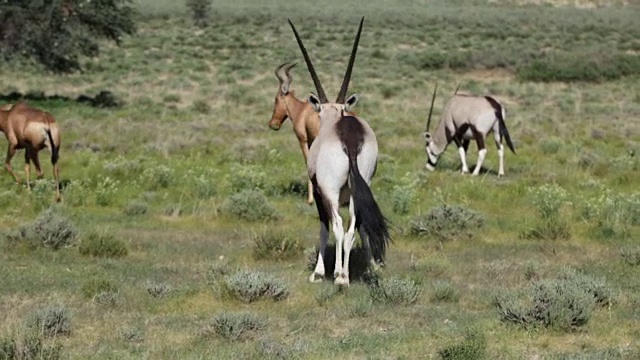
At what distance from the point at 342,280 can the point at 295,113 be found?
7066 mm

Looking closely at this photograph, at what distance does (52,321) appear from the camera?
7352mm

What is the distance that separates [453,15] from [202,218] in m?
74.4

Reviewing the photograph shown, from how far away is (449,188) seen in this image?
16516 millimetres

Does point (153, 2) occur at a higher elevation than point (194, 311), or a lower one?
lower

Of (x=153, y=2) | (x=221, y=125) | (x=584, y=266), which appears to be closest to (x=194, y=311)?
(x=584, y=266)

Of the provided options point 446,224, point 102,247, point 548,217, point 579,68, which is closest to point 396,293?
point 446,224

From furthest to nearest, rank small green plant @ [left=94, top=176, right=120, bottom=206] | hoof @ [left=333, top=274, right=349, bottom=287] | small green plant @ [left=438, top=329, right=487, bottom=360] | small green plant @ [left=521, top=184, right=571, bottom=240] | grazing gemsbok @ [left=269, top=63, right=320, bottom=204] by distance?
grazing gemsbok @ [left=269, top=63, right=320, bottom=204]
small green plant @ [left=94, top=176, right=120, bottom=206]
small green plant @ [left=521, top=184, right=571, bottom=240]
hoof @ [left=333, top=274, right=349, bottom=287]
small green plant @ [left=438, top=329, right=487, bottom=360]

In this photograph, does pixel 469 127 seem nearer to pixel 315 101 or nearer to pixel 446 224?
pixel 446 224

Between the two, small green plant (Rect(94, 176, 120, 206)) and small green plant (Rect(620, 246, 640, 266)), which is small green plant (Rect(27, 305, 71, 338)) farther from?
small green plant (Rect(94, 176, 120, 206))

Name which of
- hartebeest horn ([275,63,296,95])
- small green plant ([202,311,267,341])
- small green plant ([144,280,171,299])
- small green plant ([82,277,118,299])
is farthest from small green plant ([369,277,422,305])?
hartebeest horn ([275,63,296,95])

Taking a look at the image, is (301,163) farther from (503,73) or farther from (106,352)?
(503,73)

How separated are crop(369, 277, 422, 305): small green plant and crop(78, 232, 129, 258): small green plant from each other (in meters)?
3.98

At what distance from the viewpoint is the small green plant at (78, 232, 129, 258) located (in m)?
11.0

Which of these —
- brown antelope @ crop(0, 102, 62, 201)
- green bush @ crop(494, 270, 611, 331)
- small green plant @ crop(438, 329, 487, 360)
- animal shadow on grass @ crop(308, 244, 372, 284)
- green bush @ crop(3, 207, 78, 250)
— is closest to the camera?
small green plant @ crop(438, 329, 487, 360)
